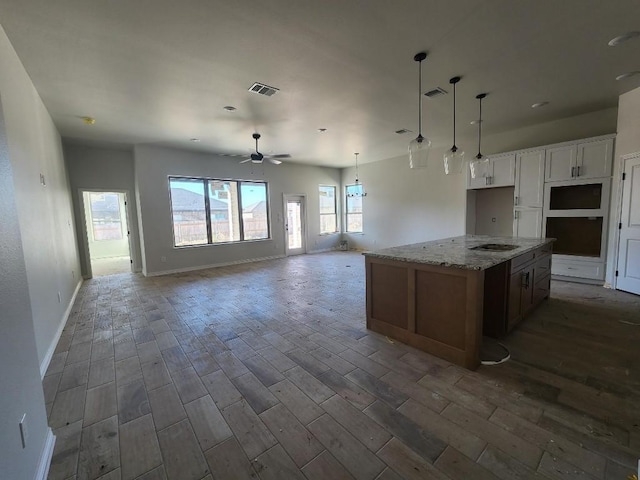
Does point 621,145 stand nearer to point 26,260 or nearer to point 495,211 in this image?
point 495,211

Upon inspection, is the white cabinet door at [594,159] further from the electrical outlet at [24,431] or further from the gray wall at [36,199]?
the gray wall at [36,199]

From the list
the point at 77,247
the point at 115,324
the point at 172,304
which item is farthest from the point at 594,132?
the point at 77,247

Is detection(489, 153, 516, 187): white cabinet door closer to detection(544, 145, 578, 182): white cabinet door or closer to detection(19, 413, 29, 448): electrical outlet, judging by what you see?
detection(544, 145, 578, 182): white cabinet door

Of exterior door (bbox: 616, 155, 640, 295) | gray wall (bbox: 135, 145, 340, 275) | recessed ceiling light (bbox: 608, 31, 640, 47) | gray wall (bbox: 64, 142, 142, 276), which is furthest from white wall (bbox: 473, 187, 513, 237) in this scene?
gray wall (bbox: 64, 142, 142, 276)

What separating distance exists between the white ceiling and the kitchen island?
2.07 m

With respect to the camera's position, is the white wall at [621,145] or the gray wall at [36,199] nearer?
the gray wall at [36,199]

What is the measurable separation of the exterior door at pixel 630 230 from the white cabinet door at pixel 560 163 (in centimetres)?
65

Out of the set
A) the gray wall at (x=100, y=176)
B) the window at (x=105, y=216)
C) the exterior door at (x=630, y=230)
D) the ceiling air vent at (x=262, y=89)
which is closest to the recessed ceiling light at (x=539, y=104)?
the exterior door at (x=630, y=230)

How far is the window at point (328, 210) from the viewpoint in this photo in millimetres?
9562

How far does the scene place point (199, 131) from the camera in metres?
5.16

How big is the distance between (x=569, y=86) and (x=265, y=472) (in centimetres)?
536

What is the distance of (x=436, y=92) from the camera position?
3.68 m

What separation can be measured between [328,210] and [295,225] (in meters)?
1.46

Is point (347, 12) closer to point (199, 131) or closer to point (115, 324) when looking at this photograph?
point (199, 131)
